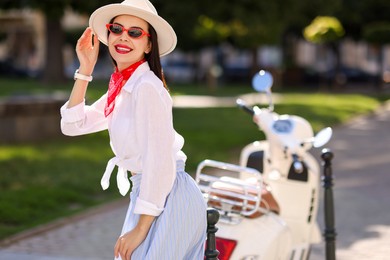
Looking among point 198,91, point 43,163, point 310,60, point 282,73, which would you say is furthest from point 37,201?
point 310,60

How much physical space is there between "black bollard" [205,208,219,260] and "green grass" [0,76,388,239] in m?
4.27

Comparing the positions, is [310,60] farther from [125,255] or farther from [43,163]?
[125,255]

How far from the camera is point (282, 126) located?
570 cm

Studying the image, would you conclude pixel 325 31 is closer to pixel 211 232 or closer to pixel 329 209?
pixel 329 209

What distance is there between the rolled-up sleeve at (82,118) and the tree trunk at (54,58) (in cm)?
3391

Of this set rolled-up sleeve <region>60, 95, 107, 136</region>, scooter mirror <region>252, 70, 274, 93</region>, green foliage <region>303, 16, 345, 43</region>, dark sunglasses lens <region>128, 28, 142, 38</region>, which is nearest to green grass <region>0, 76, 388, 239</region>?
scooter mirror <region>252, 70, 274, 93</region>

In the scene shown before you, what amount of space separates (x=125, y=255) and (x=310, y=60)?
6470 centimetres

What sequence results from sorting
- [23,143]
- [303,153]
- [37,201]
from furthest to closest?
[23,143] → [37,201] → [303,153]

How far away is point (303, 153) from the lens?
5.71m

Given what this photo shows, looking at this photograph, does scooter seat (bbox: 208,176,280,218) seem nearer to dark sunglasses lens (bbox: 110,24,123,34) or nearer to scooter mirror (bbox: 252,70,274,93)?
scooter mirror (bbox: 252,70,274,93)

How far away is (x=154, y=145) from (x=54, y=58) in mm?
35754

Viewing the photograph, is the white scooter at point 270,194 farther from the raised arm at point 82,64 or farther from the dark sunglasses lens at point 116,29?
the dark sunglasses lens at point 116,29

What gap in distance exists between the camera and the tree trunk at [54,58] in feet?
123

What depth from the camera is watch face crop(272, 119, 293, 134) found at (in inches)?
224
